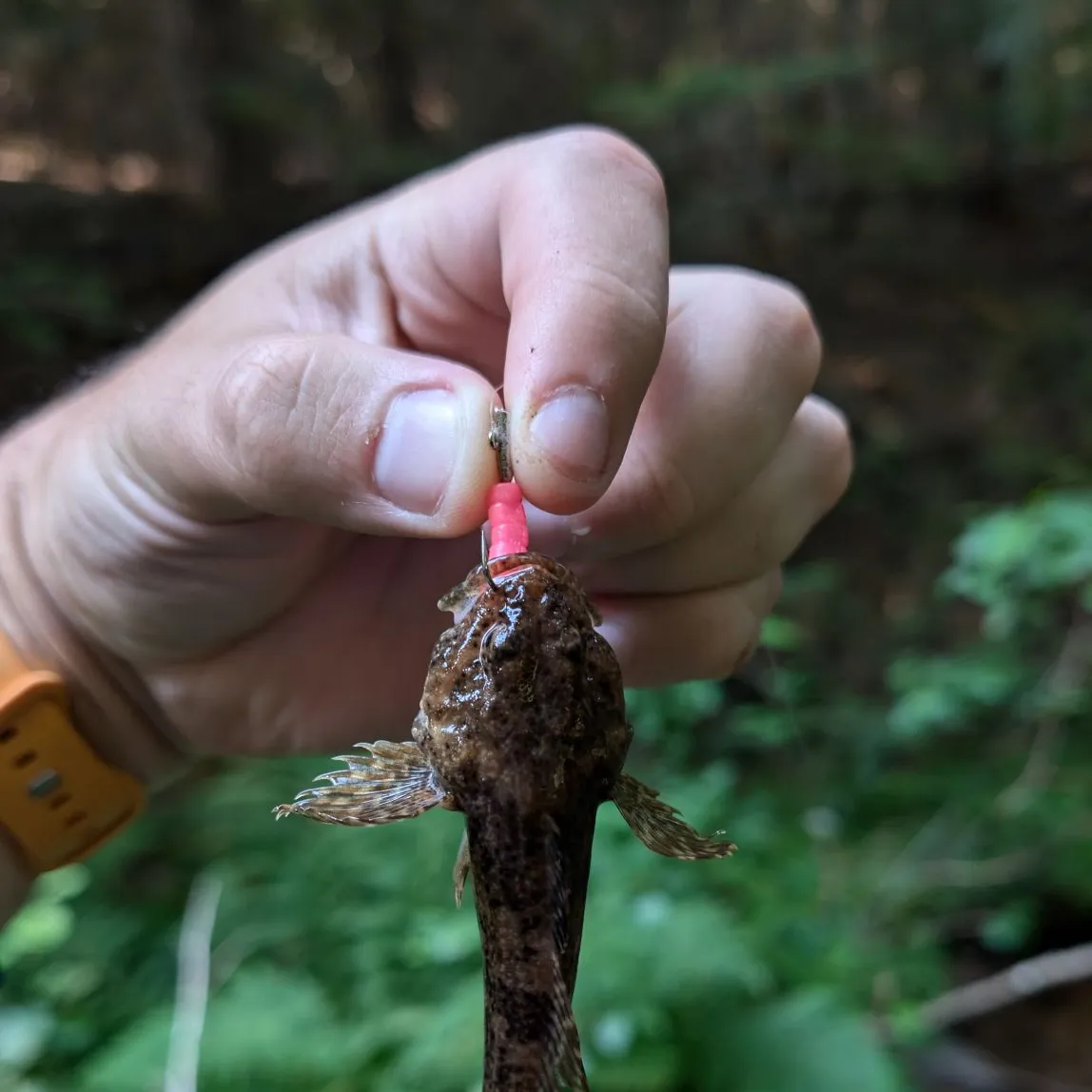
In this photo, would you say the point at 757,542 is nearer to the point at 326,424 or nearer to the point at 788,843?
the point at 326,424

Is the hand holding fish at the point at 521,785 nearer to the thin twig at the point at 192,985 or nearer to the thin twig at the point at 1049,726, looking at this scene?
the thin twig at the point at 192,985

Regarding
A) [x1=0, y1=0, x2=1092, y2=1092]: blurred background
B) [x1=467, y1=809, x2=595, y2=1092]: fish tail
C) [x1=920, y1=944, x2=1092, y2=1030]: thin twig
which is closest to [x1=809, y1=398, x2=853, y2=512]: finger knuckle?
[x1=467, y1=809, x2=595, y2=1092]: fish tail

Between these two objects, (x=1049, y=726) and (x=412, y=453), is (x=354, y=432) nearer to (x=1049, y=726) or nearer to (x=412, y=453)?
(x=412, y=453)

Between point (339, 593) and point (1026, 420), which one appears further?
point (1026, 420)

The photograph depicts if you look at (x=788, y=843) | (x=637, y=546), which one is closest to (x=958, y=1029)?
(x=788, y=843)

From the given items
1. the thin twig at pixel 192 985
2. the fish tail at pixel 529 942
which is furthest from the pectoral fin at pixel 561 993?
the thin twig at pixel 192 985

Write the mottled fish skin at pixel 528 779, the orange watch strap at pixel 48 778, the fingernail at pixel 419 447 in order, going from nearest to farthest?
the mottled fish skin at pixel 528 779 → the fingernail at pixel 419 447 → the orange watch strap at pixel 48 778

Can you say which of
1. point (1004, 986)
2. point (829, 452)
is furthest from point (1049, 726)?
point (829, 452)

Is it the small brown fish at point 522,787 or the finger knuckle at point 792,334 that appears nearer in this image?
the small brown fish at point 522,787
